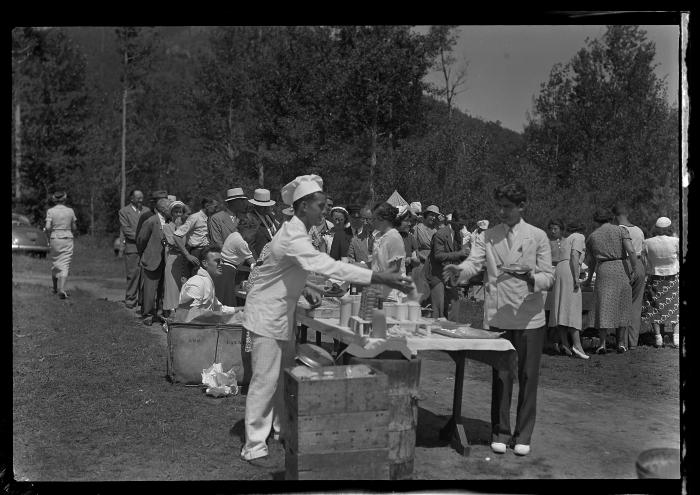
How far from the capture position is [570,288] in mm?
9578

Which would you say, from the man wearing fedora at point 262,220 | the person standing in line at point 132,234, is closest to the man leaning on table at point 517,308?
the man wearing fedora at point 262,220

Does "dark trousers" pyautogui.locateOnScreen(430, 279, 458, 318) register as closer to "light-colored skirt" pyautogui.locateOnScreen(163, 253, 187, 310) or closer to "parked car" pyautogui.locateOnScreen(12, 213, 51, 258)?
"light-colored skirt" pyautogui.locateOnScreen(163, 253, 187, 310)

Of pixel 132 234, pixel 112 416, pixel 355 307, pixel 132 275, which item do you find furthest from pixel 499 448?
pixel 132 275

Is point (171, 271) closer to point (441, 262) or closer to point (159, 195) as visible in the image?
point (159, 195)

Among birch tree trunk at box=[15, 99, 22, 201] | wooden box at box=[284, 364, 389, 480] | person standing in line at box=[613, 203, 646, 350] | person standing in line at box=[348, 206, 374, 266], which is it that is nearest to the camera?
wooden box at box=[284, 364, 389, 480]

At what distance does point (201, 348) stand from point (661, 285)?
6780 mm

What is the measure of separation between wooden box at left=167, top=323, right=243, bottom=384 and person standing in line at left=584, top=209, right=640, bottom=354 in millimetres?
5194

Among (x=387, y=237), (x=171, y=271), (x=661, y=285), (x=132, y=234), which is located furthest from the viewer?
(x=132, y=234)

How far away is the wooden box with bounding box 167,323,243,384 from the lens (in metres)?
7.13

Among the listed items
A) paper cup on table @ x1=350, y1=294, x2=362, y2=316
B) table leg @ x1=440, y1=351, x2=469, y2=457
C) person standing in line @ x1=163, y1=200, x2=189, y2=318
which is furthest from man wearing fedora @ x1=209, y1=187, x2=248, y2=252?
table leg @ x1=440, y1=351, x2=469, y2=457

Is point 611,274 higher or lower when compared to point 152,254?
lower

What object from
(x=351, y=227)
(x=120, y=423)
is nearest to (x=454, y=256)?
(x=351, y=227)

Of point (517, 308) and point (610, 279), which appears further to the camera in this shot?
point (610, 279)
